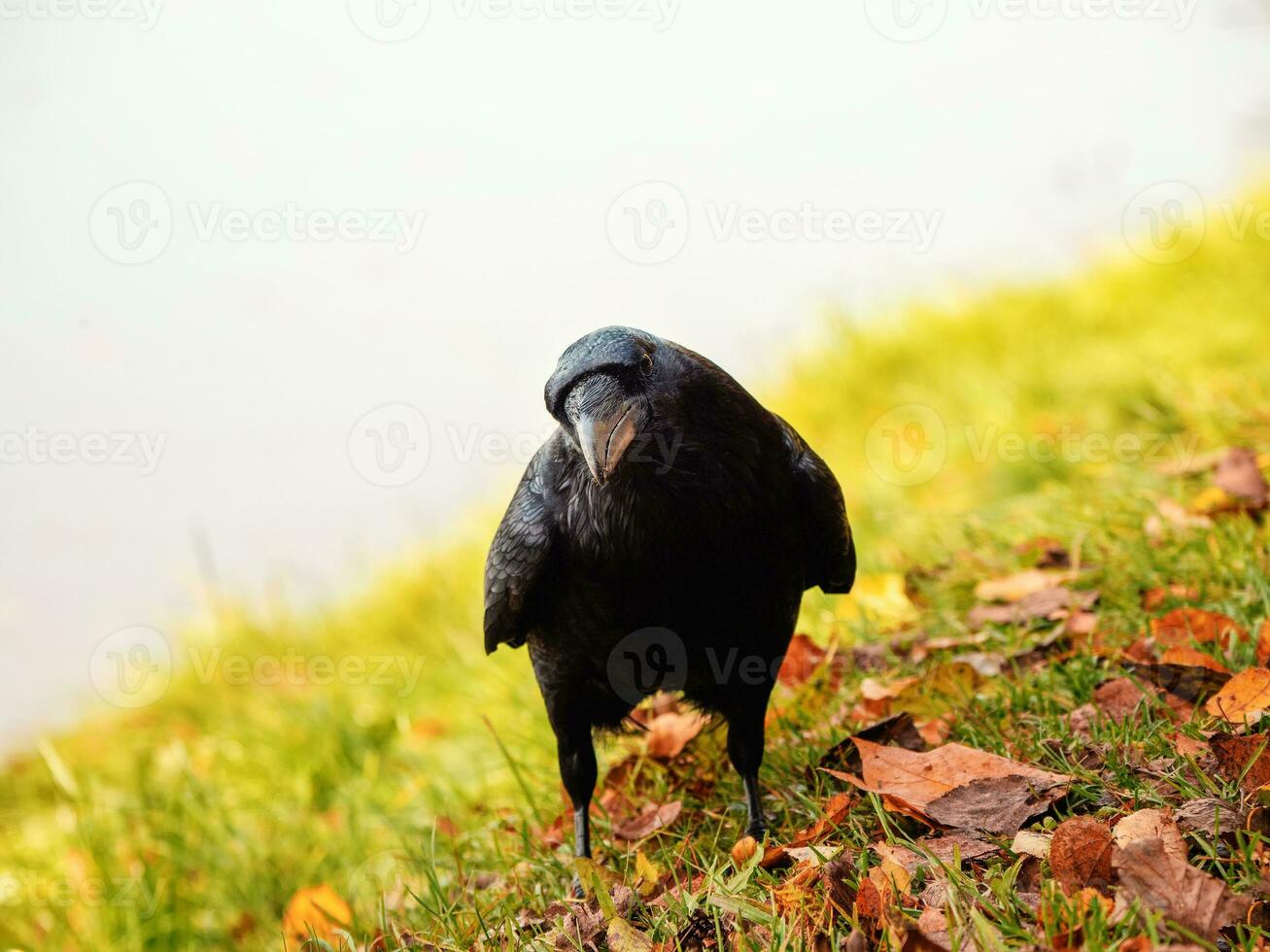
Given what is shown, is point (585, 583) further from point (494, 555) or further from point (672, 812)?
point (672, 812)

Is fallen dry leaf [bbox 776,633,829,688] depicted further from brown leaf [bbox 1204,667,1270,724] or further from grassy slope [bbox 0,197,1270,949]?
brown leaf [bbox 1204,667,1270,724]

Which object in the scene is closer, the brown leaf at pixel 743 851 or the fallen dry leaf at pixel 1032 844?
the fallen dry leaf at pixel 1032 844

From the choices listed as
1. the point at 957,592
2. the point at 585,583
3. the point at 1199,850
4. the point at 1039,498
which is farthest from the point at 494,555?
the point at 1039,498

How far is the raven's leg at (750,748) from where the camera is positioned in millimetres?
2480

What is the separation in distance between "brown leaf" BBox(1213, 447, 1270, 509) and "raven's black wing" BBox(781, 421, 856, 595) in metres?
1.37

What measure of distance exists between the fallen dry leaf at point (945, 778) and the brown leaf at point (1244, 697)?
15.0 inches

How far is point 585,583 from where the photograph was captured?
230 cm

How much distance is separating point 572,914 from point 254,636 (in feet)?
14.8

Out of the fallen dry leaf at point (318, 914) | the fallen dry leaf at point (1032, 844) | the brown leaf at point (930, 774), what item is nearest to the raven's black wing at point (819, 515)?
the brown leaf at point (930, 774)

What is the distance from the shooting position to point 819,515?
245 cm

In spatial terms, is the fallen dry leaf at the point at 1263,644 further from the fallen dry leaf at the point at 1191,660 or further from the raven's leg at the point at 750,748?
the raven's leg at the point at 750,748

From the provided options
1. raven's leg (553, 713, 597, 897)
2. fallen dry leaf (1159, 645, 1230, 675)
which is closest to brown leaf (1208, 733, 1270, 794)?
fallen dry leaf (1159, 645, 1230, 675)

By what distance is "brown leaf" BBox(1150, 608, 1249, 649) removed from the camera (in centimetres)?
258

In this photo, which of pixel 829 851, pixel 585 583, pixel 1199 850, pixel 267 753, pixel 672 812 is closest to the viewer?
pixel 1199 850
